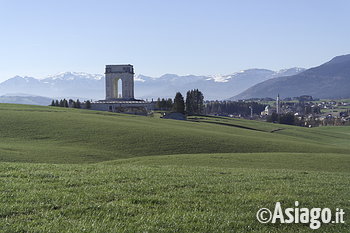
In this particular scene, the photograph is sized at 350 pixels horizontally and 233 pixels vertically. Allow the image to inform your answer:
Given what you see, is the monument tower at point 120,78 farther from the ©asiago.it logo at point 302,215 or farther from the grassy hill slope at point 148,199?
the ©asiago.it logo at point 302,215

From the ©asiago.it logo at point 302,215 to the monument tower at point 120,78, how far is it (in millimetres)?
131439

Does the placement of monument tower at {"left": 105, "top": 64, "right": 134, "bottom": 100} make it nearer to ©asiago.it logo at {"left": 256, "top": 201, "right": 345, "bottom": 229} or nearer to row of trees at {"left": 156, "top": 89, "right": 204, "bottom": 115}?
row of trees at {"left": 156, "top": 89, "right": 204, "bottom": 115}

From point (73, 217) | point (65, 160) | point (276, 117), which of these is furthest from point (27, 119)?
point (276, 117)

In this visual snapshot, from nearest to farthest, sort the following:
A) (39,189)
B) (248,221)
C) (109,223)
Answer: (109,223), (248,221), (39,189)

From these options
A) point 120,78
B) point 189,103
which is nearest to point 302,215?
point 120,78

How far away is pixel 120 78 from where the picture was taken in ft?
469

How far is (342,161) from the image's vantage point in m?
36.9

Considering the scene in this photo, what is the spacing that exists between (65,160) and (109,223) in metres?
23.4

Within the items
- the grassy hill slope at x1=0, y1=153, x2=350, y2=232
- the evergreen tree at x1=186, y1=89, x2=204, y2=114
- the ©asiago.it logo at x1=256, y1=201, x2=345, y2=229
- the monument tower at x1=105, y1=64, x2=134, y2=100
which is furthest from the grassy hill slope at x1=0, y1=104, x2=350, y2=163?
the evergreen tree at x1=186, y1=89, x2=204, y2=114

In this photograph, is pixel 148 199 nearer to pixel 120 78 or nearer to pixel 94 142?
pixel 94 142

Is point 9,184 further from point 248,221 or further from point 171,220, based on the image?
point 248,221

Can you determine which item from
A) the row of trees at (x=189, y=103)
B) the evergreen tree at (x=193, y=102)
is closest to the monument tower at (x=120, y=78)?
the row of trees at (x=189, y=103)

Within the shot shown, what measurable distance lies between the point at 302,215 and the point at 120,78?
134 metres

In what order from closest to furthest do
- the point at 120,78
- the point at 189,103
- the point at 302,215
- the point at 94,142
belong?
the point at 302,215
the point at 94,142
the point at 120,78
the point at 189,103
